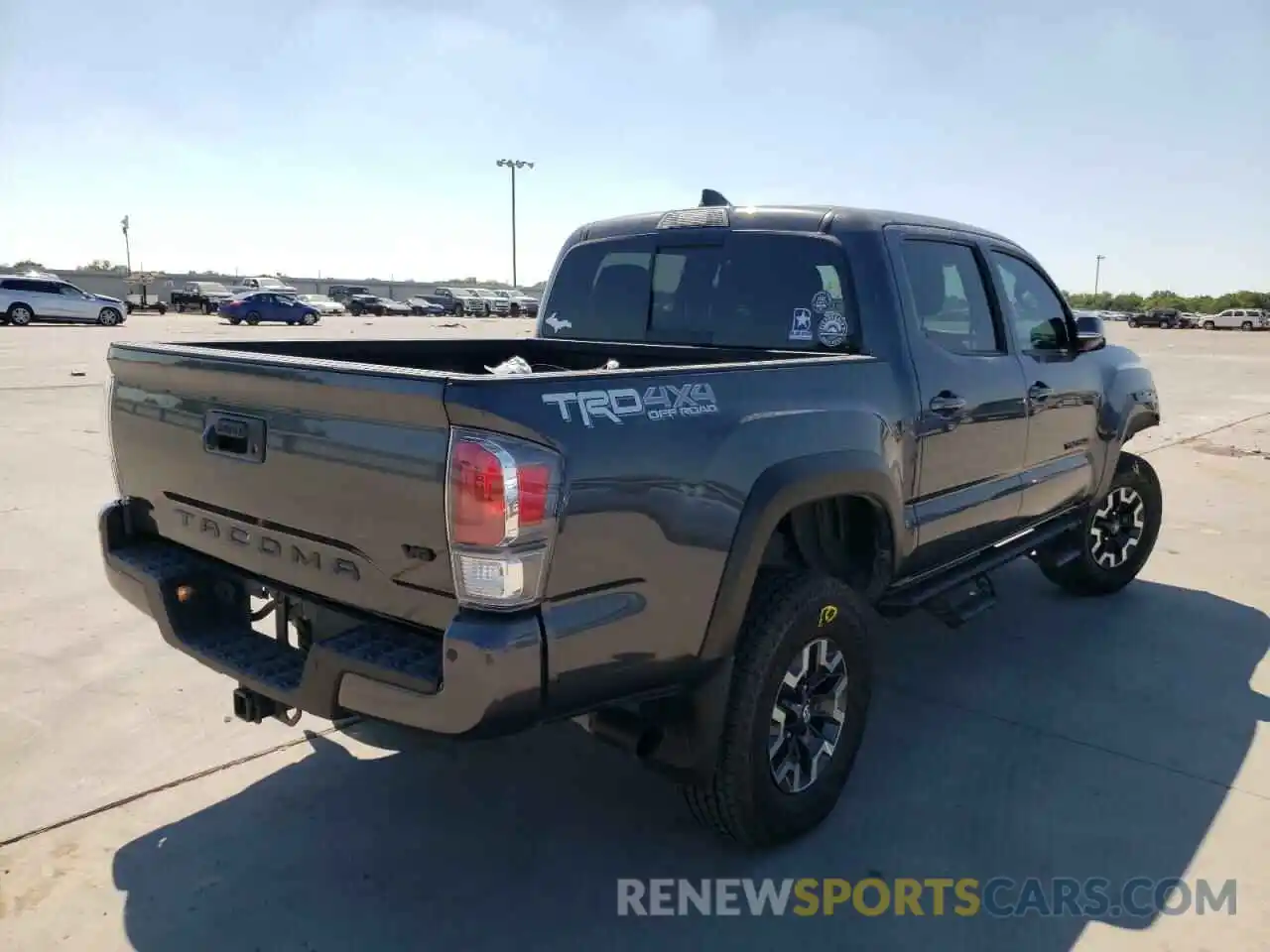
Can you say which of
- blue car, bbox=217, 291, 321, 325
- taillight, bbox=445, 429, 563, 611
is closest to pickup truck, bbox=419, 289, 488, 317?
blue car, bbox=217, 291, 321, 325

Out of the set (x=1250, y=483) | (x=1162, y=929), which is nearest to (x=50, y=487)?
(x=1162, y=929)

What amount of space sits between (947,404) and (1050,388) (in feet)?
3.84

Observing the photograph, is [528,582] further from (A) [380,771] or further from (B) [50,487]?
(B) [50,487]

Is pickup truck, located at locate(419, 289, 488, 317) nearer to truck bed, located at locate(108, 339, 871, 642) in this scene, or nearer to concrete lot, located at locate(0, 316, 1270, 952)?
concrete lot, located at locate(0, 316, 1270, 952)

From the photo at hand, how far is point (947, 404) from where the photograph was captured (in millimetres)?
3727

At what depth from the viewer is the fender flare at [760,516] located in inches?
105

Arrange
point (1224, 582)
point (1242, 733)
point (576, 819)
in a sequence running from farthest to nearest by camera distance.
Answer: point (1224, 582), point (1242, 733), point (576, 819)

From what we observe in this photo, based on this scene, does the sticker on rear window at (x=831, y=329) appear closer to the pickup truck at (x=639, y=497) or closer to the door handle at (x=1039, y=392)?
the pickup truck at (x=639, y=497)

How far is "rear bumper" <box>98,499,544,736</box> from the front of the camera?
2182 mm

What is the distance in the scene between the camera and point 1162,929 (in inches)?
106

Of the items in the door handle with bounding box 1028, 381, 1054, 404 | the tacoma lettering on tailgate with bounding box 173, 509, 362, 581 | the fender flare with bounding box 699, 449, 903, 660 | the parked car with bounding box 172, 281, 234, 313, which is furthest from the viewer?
the parked car with bounding box 172, 281, 234, 313

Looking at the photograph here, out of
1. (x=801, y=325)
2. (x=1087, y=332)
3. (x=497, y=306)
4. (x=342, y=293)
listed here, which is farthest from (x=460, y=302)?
(x=801, y=325)

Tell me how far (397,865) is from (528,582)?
4.14 ft

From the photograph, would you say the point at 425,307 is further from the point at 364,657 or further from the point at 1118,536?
the point at 364,657
